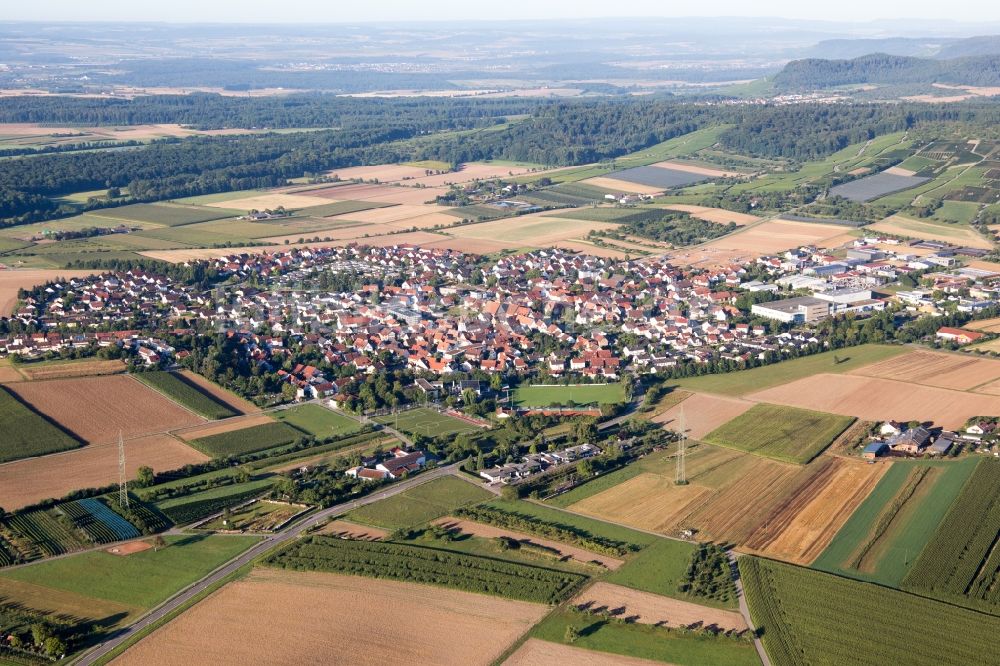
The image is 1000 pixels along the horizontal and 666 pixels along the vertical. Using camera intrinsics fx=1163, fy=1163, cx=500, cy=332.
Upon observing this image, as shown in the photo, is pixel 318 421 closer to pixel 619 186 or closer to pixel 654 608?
pixel 654 608

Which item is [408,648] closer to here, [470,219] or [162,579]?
[162,579]

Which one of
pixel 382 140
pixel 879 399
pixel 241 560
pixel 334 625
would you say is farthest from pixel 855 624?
pixel 382 140

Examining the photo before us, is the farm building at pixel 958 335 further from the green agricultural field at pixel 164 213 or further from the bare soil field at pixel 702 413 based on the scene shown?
the green agricultural field at pixel 164 213

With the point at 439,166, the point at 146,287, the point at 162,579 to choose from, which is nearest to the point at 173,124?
the point at 439,166

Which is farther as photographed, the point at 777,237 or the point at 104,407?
the point at 777,237

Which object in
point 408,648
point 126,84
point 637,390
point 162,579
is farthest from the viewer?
point 126,84

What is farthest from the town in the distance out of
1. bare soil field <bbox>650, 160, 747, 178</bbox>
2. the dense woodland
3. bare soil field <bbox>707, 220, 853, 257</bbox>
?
bare soil field <bbox>650, 160, 747, 178</bbox>

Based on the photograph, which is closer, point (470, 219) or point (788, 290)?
point (788, 290)
